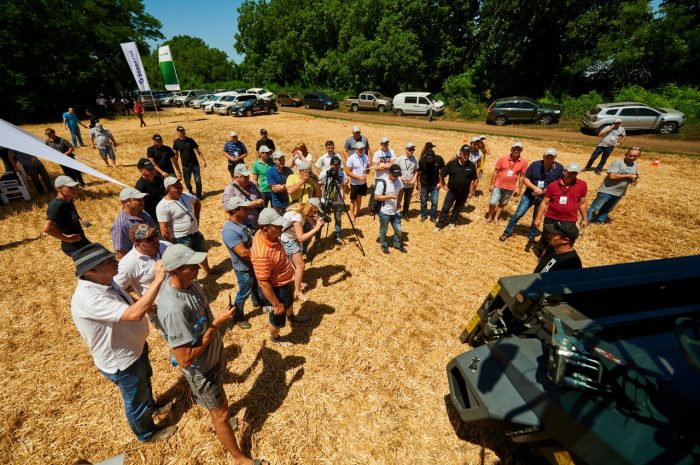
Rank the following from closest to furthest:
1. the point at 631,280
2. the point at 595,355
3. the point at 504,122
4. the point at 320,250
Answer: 1. the point at 595,355
2. the point at 631,280
3. the point at 320,250
4. the point at 504,122

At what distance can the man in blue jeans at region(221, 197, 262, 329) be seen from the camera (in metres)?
3.88

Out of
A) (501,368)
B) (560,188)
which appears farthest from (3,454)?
(560,188)

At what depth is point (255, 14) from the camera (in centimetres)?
4359

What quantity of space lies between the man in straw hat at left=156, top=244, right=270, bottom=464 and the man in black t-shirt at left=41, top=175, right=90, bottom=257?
11.3ft

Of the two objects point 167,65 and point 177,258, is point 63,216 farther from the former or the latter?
point 167,65

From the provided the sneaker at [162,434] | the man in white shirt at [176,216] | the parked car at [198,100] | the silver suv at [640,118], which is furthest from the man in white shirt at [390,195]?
the parked car at [198,100]

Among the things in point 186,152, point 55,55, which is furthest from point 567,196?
point 55,55

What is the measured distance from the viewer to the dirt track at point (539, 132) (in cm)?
1459

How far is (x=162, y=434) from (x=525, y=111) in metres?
23.4

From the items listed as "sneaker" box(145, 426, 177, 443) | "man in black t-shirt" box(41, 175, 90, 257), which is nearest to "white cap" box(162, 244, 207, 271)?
"sneaker" box(145, 426, 177, 443)

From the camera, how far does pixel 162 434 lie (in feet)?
9.87

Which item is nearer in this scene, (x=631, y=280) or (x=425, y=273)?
(x=631, y=280)

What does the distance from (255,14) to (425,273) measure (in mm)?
52597

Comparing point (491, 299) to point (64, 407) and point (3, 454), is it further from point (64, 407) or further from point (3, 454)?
point (3, 454)
